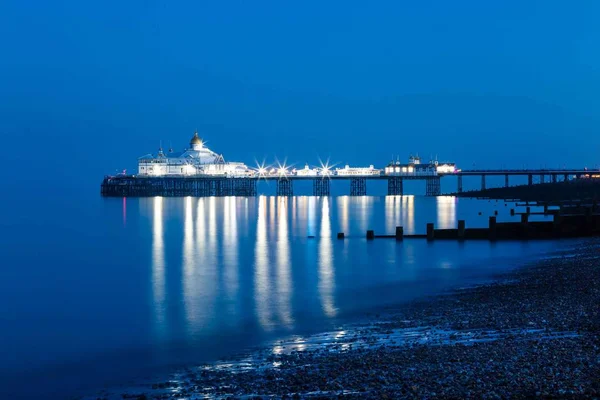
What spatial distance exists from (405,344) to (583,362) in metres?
2.60

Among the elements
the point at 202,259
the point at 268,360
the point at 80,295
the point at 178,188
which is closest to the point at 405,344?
the point at 268,360

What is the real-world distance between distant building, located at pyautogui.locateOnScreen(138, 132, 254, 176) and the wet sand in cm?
13166

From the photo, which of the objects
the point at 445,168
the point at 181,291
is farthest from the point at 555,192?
the point at 445,168

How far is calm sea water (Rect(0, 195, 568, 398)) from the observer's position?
11.0m

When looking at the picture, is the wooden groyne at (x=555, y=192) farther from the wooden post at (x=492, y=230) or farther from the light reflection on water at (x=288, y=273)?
the light reflection on water at (x=288, y=273)

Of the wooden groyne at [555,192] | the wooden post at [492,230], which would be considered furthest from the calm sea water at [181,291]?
the wooden groyne at [555,192]

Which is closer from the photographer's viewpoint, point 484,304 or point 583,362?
point 583,362

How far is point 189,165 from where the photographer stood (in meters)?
149

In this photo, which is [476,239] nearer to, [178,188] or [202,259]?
[202,259]

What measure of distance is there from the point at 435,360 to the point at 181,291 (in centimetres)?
1071

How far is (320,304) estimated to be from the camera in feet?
51.7

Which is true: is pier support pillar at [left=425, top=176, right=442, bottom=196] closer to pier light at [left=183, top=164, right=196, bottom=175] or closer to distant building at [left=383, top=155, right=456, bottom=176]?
distant building at [left=383, top=155, right=456, bottom=176]

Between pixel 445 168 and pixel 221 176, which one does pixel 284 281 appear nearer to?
pixel 221 176

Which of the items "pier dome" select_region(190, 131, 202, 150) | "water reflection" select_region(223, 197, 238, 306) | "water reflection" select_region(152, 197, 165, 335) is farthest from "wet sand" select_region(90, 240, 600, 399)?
"pier dome" select_region(190, 131, 202, 150)
